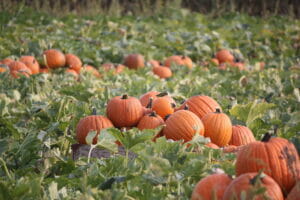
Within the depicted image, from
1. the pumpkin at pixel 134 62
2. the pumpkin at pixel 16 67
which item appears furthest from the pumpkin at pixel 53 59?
the pumpkin at pixel 134 62

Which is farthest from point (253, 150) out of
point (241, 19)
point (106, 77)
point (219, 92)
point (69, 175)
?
point (241, 19)

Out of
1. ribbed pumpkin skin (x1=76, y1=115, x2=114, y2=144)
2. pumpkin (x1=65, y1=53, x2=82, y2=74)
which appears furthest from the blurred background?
ribbed pumpkin skin (x1=76, y1=115, x2=114, y2=144)

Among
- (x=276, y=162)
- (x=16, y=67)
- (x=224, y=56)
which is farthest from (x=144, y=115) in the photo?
(x=224, y=56)

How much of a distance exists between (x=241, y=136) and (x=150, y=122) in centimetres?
53

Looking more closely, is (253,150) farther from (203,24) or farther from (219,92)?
(203,24)

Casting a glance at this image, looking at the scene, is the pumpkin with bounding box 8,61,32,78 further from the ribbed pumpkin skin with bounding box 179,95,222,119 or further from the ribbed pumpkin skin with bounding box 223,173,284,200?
the ribbed pumpkin skin with bounding box 223,173,284,200

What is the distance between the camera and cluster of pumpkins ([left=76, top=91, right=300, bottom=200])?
1701 mm

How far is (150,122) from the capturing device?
10.3ft

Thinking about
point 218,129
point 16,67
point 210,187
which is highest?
point 210,187

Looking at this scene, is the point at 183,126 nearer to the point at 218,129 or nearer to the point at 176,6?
the point at 218,129

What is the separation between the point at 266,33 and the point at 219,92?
5.71 metres

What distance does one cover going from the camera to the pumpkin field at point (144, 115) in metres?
1.88

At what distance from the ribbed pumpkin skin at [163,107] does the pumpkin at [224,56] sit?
15.0 feet

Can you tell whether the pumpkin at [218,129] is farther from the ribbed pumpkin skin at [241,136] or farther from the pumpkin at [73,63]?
the pumpkin at [73,63]
